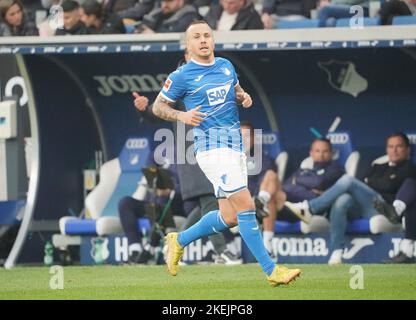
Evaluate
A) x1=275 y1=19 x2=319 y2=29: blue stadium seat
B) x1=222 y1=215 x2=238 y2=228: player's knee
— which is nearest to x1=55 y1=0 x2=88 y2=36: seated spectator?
x1=275 y1=19 x2=319 y2=29: blue stadium seat

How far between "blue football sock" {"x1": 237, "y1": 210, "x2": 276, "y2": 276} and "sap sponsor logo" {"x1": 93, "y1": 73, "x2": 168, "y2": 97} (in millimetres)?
5431

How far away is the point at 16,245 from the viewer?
14266 mm

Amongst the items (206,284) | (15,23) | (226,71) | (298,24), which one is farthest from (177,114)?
(15,23)

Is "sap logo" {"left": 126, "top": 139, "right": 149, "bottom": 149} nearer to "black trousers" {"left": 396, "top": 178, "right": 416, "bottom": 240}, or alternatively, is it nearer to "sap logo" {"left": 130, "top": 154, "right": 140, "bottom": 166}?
"sap logo" {"left": 130, "top": 154, "right": 140, "bottom": 166}

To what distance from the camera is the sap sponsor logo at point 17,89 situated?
14.8m

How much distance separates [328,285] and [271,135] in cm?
467

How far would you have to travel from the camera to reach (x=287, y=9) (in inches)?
572

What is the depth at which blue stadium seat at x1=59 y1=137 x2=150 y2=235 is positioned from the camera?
14445 mm

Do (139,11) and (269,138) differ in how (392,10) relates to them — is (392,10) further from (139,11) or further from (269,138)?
(139,11)

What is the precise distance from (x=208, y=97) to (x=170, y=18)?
4835 mm

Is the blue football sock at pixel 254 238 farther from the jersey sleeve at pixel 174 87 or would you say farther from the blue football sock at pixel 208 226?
the jersey sleeve at pixel 174 87

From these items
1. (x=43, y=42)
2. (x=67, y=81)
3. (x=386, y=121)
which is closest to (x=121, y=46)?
(x=43, y=42)
